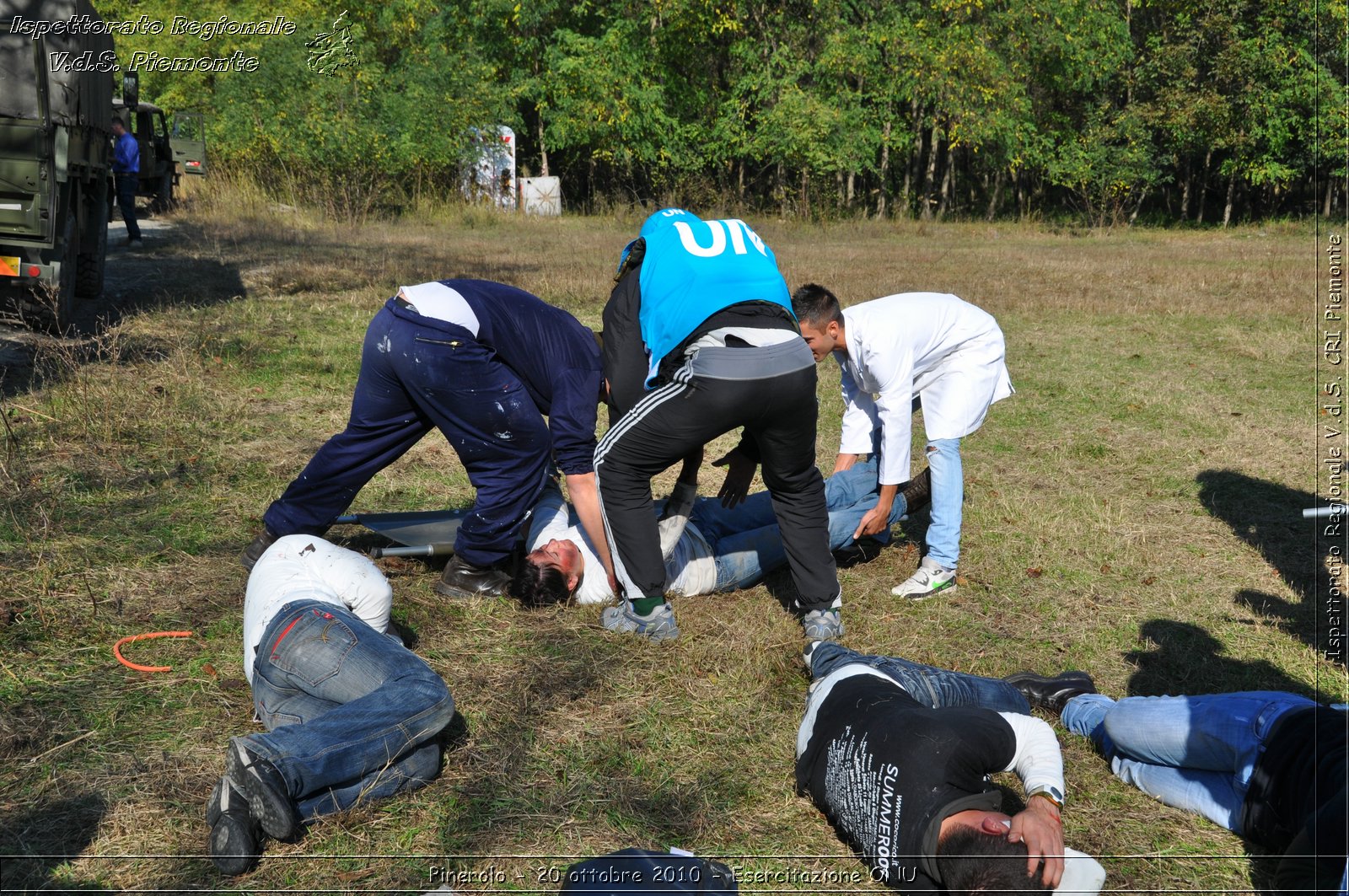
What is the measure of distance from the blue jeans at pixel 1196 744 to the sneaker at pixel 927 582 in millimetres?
1409

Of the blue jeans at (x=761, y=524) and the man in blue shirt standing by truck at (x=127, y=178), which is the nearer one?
the blue jeans at (x=761, y=524)

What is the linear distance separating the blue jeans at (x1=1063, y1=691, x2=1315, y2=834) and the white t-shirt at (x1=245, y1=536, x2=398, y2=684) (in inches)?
101

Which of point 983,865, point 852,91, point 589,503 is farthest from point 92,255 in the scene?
point 852,91

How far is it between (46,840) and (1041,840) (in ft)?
8.89

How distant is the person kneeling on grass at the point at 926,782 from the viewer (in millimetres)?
2504

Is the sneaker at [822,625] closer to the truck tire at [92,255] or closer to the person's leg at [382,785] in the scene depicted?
the person's leg at [382,785]

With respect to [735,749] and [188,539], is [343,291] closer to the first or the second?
[188,539]

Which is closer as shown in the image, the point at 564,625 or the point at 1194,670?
the point at 1194,670

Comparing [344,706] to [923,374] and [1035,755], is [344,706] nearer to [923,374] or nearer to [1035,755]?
[1035,755]

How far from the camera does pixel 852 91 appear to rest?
2927 centimetres

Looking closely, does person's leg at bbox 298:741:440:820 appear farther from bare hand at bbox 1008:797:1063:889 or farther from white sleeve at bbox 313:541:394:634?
bare hand at bbox 1008:797:1063:889

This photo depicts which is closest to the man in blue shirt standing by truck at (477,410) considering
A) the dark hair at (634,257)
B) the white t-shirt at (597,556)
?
the white t-shirt at (597,556)

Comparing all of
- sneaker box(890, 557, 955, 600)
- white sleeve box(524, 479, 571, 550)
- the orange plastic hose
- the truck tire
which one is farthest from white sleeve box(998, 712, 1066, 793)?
the truck tire

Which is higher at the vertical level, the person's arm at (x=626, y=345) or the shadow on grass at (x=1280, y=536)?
the person's arm at (x=626, y=345)
